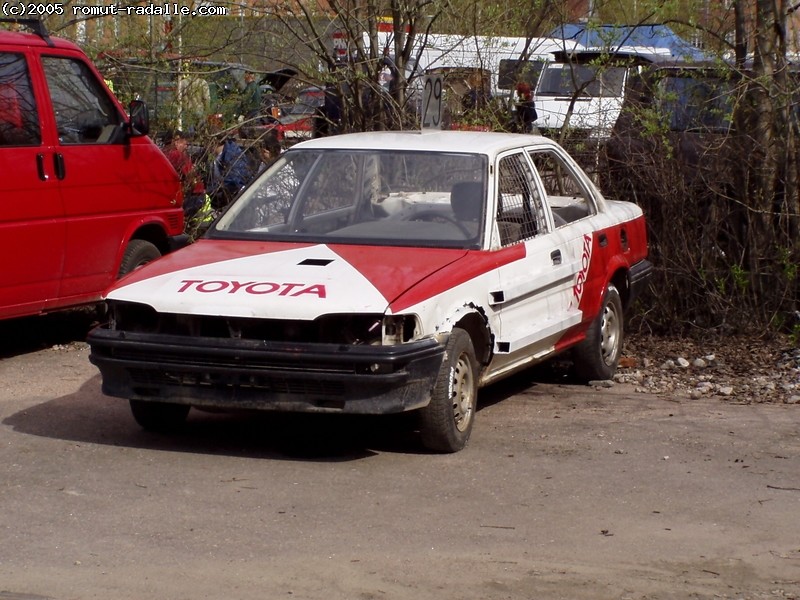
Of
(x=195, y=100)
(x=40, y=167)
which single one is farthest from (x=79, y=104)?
(x=195, y=100)

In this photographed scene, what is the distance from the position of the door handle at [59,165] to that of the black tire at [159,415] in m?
2.51

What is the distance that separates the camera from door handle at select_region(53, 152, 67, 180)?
8.91 meters

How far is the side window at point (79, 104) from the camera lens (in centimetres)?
912

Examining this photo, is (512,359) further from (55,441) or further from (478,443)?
(55,441)

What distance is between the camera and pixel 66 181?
8992 millimetres

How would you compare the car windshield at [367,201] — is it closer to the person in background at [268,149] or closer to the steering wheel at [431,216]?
the steering wheel at [431,216]

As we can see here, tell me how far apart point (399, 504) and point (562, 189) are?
403 centimetres

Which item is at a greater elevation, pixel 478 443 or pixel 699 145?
pixel 699 145

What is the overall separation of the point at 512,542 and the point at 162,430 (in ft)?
8.21

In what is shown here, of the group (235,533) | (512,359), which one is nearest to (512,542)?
(235,533)

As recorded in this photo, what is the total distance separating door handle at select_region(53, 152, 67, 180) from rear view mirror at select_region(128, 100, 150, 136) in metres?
0.80

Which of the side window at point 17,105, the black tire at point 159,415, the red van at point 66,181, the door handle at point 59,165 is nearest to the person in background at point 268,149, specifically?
the red van at point 66,181

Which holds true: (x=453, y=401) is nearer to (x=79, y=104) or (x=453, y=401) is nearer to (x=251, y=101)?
(x=79, y=104)

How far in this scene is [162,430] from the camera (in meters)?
7.08
